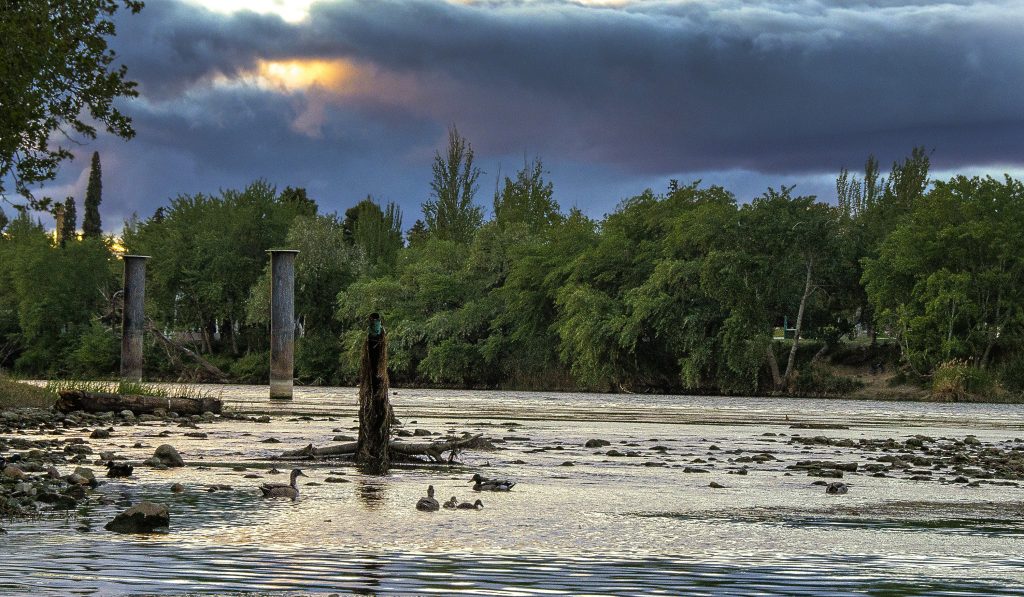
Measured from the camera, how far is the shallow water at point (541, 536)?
318 inches

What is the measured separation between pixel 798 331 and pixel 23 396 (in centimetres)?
5307

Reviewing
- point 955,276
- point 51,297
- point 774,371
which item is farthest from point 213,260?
point 955,276

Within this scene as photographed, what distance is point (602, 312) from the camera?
76.4m

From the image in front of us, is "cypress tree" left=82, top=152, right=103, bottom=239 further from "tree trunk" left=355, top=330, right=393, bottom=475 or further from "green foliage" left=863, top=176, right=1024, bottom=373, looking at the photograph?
"tree trunk" left=355, top=330, right=393, bottom=475

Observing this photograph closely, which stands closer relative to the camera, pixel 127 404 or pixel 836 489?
pixel 836 489

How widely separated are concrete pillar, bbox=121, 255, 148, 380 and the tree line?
28.1 meters

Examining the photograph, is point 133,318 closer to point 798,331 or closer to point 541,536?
point 541,536

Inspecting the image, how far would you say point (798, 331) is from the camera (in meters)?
75.0

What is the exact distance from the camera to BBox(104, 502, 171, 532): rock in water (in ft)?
32.7

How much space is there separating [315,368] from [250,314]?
581 centimetres

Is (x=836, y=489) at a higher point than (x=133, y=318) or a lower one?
lower

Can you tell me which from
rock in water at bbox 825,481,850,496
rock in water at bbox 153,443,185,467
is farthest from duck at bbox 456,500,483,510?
rock in water at bbox 153,443,185,467

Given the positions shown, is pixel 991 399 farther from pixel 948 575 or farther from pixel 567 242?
pixel 948 575

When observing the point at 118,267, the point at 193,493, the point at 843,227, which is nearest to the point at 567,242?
the point at 843,227
